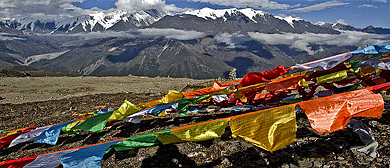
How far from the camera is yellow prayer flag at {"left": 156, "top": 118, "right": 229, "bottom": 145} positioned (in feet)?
14.9

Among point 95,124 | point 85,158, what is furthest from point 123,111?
point 85,158

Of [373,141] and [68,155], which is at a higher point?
[68,155]

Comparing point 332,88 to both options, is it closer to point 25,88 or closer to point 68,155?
point 68,155

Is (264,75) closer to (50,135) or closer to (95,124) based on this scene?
(95,124)

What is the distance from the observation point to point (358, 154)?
525 cm

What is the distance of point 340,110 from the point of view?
450 centimetres

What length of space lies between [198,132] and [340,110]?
2.86 m

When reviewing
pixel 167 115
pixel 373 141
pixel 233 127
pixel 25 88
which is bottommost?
pixel 25 88

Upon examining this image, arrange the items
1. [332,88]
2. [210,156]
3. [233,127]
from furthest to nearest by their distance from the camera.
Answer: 1. [332,88]
2. [210,156]
3. [233,127]

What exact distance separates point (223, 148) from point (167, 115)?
4.46 m

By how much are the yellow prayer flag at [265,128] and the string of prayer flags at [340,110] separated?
470mm

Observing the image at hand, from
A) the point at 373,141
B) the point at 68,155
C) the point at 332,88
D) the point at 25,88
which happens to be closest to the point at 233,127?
the point at 68,155

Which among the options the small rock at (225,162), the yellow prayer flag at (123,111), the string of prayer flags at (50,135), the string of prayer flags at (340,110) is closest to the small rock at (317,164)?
the string of prayer flags at (340,110)

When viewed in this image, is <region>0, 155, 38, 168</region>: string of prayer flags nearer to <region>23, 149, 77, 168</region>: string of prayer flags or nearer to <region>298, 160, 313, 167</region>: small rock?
<region>23, 149, 77, 168</region>: string of prayer flags
